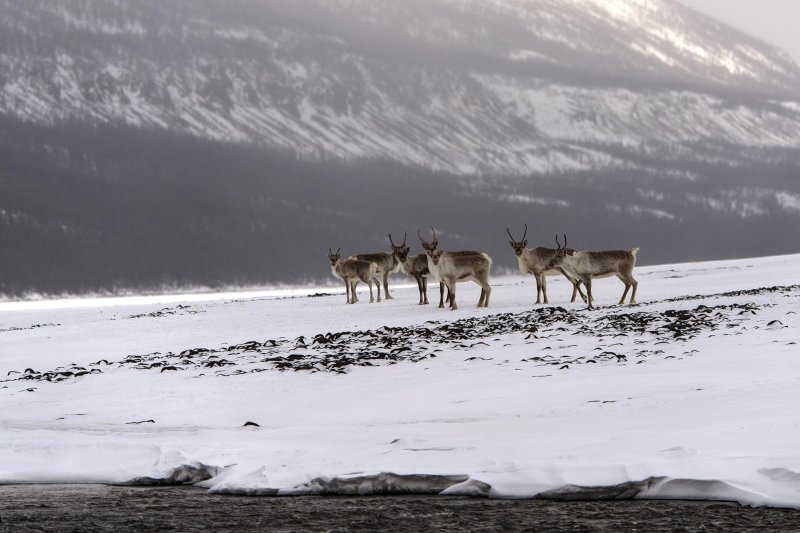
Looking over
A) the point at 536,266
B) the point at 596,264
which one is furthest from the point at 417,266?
the point at 596,264

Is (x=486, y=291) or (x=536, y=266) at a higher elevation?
(x=536, y=266)

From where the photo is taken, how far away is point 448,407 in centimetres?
1565

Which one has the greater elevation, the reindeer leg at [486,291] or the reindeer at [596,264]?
the reindeer at [596,264]

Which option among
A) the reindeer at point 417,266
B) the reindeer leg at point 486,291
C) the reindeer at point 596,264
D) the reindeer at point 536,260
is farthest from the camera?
the reindeer at point 417,266

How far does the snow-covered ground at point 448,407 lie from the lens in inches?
454

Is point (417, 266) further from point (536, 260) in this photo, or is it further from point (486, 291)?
point (536, 260)

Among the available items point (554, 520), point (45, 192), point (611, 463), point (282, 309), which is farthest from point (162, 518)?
point (45, 192)

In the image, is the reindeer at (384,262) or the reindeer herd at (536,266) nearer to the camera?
the reindeer herd at (536,266)

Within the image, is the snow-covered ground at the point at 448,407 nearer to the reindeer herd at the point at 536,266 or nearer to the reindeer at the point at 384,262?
the reindeer herd at the point at 536,266

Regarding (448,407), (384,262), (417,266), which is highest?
(384,262)

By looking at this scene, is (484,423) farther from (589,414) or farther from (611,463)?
(611,463)

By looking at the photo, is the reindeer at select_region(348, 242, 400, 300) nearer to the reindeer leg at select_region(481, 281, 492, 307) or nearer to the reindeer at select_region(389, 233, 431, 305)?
the reindeer at select_region(389, 233, 431, 305)

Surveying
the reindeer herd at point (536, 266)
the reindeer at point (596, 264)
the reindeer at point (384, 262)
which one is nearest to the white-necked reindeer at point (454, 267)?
the reindeer herd at point (536, 266)

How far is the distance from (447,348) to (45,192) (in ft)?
539
